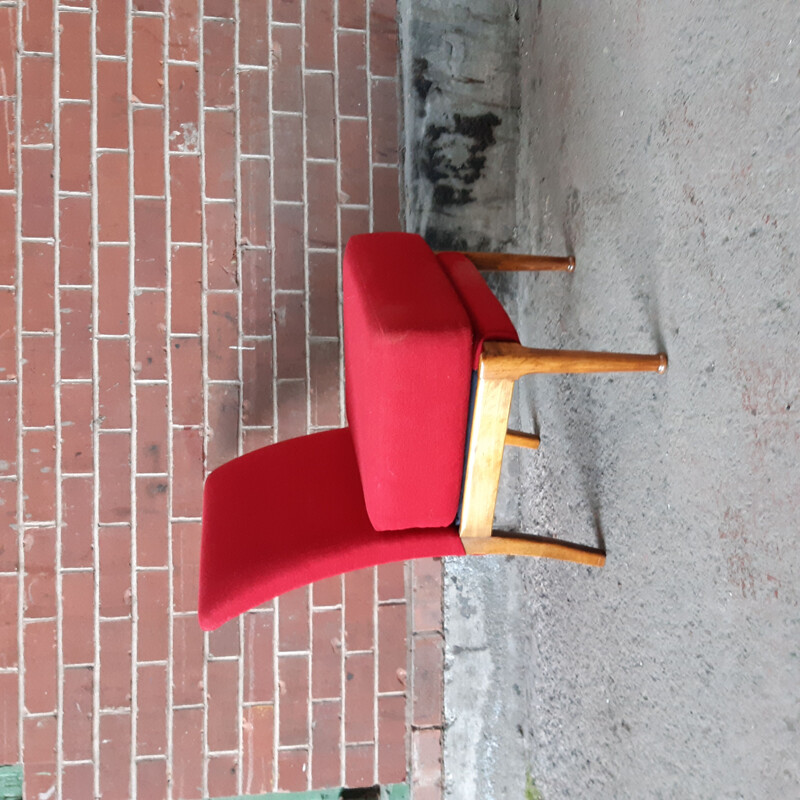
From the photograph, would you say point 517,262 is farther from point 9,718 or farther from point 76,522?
point 9,718

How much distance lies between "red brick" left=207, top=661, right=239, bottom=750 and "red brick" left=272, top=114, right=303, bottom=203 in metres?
1.47

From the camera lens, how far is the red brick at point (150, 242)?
A: 2.12 meters

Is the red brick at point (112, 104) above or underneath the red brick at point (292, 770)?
above

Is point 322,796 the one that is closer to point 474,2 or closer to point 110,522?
point 110,522

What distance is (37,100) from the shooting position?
2.07 metres

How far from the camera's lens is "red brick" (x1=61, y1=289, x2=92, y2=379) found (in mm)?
2090

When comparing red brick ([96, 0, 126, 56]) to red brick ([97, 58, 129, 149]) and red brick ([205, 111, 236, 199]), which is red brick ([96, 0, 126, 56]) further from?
red brick ([205, 111, 236, 199])

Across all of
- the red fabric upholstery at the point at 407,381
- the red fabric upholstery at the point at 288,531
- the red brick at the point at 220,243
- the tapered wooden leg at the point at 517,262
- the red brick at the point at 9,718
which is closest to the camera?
the red fabric upholstery at the point at 407,381

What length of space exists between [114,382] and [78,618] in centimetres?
71

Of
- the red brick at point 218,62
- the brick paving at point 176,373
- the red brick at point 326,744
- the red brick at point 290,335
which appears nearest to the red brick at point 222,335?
the brick paving at point 176,373

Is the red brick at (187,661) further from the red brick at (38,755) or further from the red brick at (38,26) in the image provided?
the red brick at (38,26)

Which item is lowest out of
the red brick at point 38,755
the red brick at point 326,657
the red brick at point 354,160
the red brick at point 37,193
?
the red brick at point 38,755

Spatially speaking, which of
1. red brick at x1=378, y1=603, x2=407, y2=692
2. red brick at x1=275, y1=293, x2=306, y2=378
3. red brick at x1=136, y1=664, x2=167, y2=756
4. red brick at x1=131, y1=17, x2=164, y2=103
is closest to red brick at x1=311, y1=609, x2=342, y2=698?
red brick at x1=378, y1=603, x2=407, y2=692

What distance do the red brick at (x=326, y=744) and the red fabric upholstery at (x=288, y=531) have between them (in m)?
0.87
